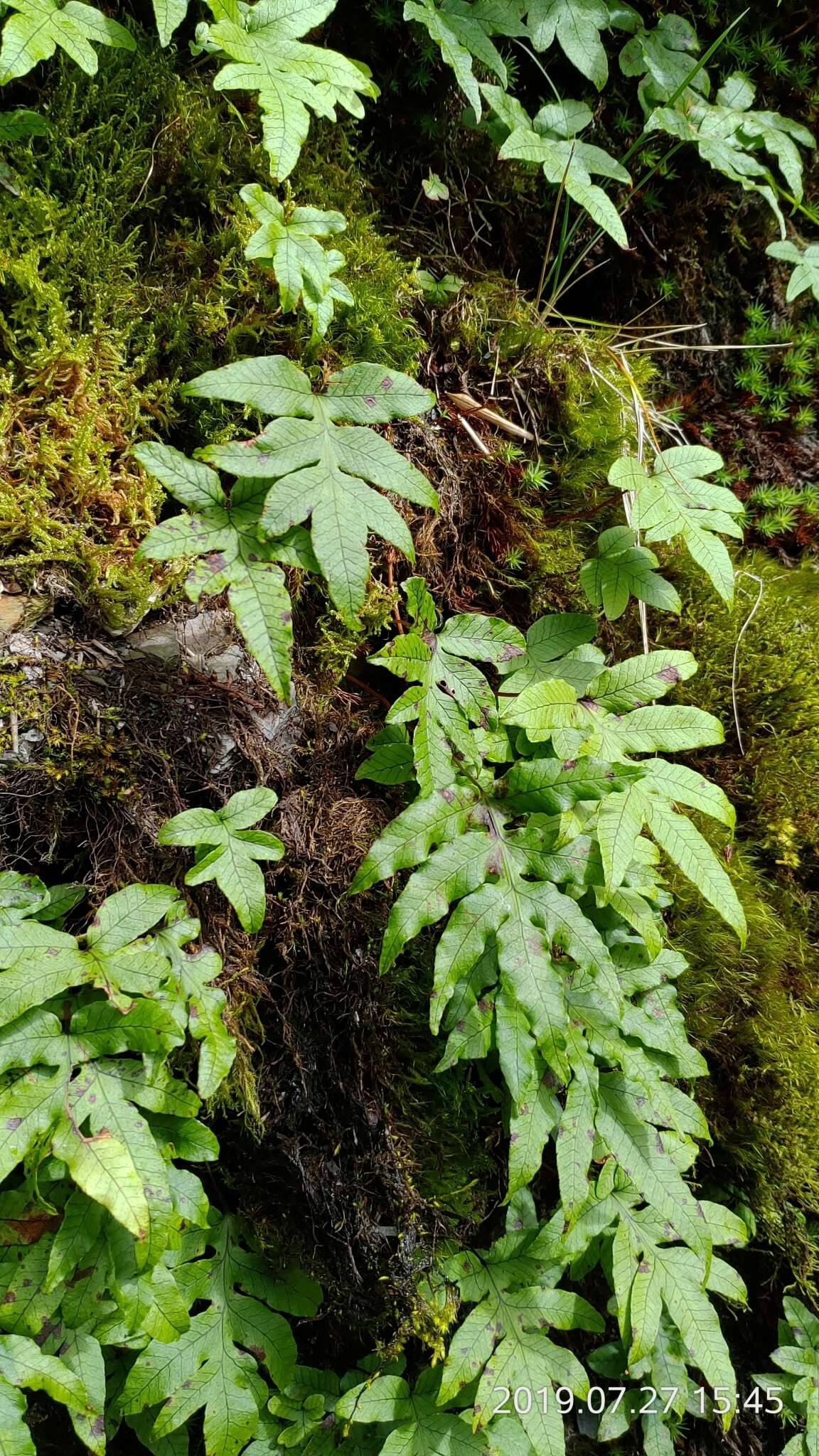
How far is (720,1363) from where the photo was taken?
2.09m

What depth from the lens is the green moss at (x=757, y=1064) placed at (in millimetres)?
2557

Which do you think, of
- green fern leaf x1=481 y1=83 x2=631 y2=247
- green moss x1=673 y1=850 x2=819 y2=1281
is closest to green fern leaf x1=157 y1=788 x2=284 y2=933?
green moss x1=673 y1=850 x2=819 y2=1281

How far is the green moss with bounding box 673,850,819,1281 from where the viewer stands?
2.56 m

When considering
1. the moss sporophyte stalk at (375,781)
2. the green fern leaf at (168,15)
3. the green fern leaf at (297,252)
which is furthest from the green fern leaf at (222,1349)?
the green fern leaf at (168,15)

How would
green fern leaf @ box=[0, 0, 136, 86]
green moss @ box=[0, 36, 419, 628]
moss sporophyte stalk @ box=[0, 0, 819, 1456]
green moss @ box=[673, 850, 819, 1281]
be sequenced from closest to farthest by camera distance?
green fern leaf @ box=[0, 0, 136, 86]
moss sporophyte stalk @ box=[0, 0, 819, 1456]
green moss @ box=[0, 36, 419, 628]
green moss @ box=[673, 850, 819, 1281]

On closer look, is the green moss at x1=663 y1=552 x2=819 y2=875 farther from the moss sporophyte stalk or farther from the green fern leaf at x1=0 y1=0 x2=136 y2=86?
the green fern leaf at x1=0 y1=0 x2=136 y2=86

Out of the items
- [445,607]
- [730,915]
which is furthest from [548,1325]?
[445,607]

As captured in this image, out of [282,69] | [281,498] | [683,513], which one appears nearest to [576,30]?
[282,69]

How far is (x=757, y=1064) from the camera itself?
2600 millimetres

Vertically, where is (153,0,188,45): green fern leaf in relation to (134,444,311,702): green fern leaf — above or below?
above

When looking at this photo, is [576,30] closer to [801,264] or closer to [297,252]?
[801,264]

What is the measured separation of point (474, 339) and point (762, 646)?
4.09 feet

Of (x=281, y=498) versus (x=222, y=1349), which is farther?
(x=222, y=1349)

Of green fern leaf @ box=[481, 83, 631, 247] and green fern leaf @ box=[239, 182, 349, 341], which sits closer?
green fern leaf @ box=[239, 182, 349, 341]
